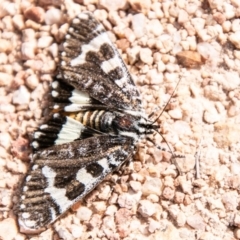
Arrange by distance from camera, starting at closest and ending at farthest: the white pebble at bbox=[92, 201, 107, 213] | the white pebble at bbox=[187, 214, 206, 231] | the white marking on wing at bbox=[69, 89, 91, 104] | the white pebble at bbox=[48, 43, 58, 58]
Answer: the white pebble at bbox=[187, 214, 206, 231]
the white pebble at bbox=[92, 201, 107, 213]
the white marking on wing at bbox=[69, 89, 91, 104]
the white pebble at bbox=[48, 43, 58, 58]

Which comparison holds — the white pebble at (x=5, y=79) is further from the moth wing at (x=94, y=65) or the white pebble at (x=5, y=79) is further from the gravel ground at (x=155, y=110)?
the moth wing at (x=94, y=65)

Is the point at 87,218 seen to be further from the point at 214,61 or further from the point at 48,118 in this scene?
the point at 214,61

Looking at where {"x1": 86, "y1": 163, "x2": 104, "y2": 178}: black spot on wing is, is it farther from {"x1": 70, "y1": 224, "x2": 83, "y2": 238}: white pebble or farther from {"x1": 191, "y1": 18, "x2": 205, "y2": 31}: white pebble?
{"x1": 191, "y1": 18, "x2": 205, "y2": 31}: white pebble

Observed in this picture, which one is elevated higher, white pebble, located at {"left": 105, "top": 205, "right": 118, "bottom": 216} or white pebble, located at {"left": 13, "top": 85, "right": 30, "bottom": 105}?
white pebble, located at {"left": 13, "top": 85, "right": 30, "bottom": 105}

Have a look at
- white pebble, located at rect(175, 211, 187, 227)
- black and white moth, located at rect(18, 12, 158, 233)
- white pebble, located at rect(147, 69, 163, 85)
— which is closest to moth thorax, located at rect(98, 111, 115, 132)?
black and white moth, located at rect(18, 12, 158, 233)

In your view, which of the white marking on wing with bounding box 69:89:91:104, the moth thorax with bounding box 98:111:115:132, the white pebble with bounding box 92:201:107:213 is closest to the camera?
the white pebble with bounding box 92:201:107:213

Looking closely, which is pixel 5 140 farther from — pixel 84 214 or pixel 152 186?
pixel 152 186
